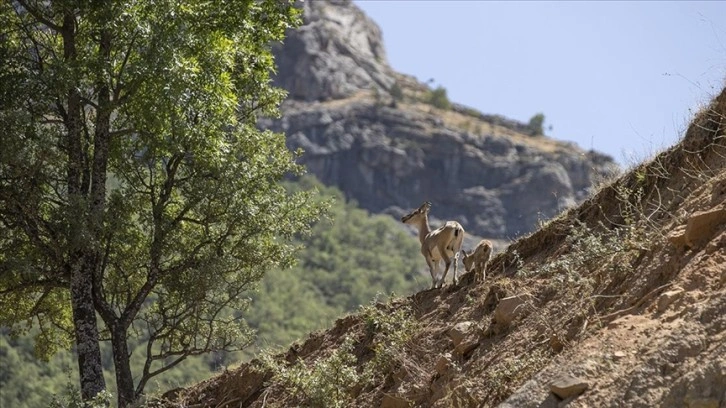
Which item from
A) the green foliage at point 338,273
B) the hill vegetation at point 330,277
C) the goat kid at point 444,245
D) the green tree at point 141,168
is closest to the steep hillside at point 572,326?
the goat kid at point 444,245

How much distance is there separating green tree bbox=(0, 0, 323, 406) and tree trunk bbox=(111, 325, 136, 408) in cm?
3

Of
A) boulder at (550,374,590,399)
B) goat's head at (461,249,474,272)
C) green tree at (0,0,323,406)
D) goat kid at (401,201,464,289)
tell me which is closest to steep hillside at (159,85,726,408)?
boulder at (550,374,590,399)

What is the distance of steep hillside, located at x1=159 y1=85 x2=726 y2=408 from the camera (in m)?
10.1

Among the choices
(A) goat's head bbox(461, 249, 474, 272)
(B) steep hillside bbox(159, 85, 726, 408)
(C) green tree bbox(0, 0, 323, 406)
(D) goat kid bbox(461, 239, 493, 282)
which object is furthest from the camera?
(C) green tree bbox(0, 0, 323, 406)

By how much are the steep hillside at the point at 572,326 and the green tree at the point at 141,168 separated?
2.29 metres

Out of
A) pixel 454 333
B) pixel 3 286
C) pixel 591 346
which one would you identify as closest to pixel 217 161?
pixel 3 286

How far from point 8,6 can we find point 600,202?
10341 mm

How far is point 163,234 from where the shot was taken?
1853 cm

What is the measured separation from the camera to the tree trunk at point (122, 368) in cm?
1814

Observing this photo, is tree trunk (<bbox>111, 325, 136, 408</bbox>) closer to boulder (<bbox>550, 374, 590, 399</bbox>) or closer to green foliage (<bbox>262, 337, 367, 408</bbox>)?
green foliage (<bbox>262, 337, 367, 408</bbox>)

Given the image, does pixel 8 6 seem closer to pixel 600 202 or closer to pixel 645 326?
pixel 600 202

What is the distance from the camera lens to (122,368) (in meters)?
18.4

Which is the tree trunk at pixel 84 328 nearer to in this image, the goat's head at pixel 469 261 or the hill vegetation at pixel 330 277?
the goat's head at pixel 469 261

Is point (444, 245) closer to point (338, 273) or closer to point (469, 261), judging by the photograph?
point (469, 261)
